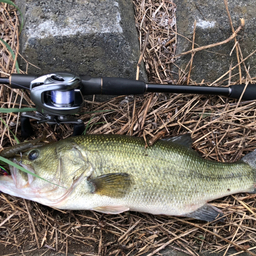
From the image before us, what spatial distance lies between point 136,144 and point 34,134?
1382 mm

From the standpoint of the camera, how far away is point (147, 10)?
3242 millimetres

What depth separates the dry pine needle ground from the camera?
273cm

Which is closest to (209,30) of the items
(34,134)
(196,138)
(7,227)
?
(196,138)

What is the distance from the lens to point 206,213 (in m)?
2.75

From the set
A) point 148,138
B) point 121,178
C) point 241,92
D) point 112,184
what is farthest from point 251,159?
point 112,184

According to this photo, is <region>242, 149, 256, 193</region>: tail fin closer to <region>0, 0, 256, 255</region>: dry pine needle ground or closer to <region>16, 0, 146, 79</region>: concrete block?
<region>0, 0, 256, 255</region>: dry pine needle ground

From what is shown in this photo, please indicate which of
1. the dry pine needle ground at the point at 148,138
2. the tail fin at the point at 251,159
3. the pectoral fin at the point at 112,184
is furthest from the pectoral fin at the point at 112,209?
the tail fin at the point at 251,159

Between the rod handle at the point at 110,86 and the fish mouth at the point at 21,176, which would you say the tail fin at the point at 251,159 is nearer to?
the rod handle at the point at 110,86

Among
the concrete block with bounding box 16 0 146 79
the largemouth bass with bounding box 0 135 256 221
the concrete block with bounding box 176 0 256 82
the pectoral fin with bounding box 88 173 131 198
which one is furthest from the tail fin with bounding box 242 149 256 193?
the concrete block with bounding box 16 0 146 79

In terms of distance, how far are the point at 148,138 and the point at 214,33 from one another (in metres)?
1.66

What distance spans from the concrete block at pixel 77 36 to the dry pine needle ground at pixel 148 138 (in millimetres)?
268

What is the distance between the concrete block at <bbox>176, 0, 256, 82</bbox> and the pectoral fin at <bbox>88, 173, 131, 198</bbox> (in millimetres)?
1741

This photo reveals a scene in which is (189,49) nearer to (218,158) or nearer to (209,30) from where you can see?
(209,30)

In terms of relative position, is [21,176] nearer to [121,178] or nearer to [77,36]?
[121,178]
